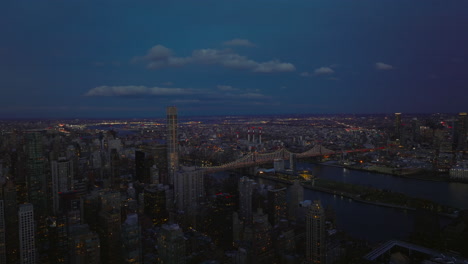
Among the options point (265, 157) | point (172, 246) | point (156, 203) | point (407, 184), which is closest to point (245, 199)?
point (156, 203)

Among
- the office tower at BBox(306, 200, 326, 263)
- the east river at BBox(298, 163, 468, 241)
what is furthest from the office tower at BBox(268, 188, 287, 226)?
the office tower at BBox(306, 200, 326, 263)

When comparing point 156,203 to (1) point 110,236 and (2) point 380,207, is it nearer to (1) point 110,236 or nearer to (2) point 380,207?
(1) point 110,236

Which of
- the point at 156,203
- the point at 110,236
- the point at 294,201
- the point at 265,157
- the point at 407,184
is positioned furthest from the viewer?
the point at 265,157

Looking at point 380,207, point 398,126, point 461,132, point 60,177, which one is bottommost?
point 380,207

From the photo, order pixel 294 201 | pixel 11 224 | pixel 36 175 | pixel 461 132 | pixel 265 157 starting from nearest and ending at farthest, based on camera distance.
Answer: pixel 11 224, pixel 294 201, pixel 36 175, pixel 265 157, pixel 461 132

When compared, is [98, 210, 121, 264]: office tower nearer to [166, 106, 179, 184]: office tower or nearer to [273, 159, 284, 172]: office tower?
[166, 106, 179, 184]: office tower

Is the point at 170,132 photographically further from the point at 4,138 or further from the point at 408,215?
the point at 408,215

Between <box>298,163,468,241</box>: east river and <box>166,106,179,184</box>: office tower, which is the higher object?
<box>166,106,179,184</box>: office tower
